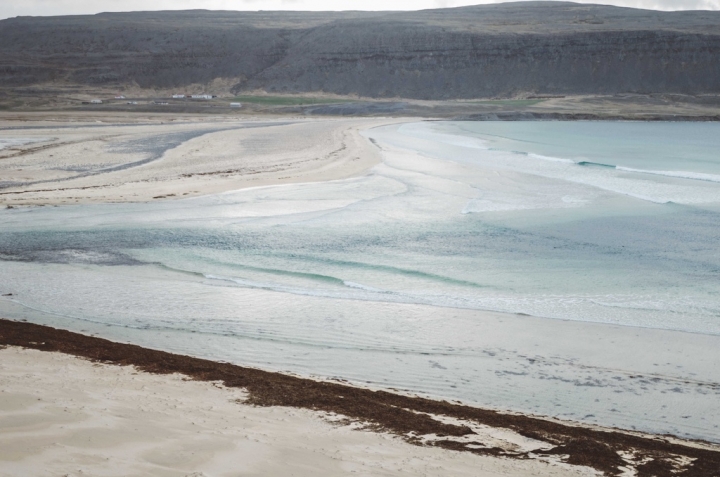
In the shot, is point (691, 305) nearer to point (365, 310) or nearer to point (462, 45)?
point (365, 310)

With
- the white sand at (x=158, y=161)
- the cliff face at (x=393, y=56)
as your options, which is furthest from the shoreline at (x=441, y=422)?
the cliff face at (x=393, y=56)

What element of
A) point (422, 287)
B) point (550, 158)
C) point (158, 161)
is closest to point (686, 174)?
point (550, 158)

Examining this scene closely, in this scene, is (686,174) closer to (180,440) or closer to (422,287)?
(422,287)

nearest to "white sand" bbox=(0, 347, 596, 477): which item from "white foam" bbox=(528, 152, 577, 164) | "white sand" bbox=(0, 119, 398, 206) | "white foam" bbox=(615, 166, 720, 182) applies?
"white sand" bbox=(0, 119, 398, 206)

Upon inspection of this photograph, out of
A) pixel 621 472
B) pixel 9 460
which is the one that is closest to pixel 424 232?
pixel 621 472

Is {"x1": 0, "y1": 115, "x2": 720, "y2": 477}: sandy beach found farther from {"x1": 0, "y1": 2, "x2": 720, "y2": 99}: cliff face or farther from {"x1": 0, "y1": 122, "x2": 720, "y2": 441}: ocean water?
{"x1": 0, "y1": 2, "x2": 720, "y2": 99}: cliff face

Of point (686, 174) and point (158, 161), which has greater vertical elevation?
point (686, 174)

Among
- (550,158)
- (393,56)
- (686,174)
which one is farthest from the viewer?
(393,56)

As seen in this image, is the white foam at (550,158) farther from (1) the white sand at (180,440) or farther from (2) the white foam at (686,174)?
(1) the white sand at (180,440)
